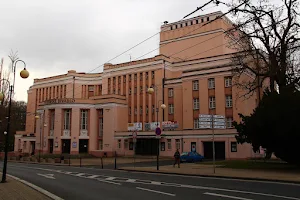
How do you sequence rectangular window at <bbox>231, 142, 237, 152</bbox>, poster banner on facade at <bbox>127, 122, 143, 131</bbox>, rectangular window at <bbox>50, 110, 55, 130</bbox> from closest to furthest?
rectangular window at <bbox>231, 142, 237, 152</bbox>, poster banner on facade at <bbox>127, 122, 143, 131</bbox>, rectangular window at <bbox>50, 110, 55, 130</bbox>

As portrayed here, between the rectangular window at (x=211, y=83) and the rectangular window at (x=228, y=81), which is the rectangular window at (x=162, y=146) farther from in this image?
the rectangular window at (x=228, y=81)

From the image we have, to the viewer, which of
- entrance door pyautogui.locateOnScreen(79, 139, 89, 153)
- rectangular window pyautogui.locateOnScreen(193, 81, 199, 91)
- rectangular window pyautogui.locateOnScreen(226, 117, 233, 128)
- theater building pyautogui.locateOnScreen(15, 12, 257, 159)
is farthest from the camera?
entrance door pyautogui.locateOnScreen(79, 139, 89, 153)

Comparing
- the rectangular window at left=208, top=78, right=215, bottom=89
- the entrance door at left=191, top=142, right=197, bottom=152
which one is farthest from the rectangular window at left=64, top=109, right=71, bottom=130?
the rectangular window at left=208, top=78, right=215, bottom=89

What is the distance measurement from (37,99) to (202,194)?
76.8 metres

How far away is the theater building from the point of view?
158ft

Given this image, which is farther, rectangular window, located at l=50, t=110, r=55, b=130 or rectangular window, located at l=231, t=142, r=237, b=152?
rectangular window, located at l=50, t=110, r=55, b=130

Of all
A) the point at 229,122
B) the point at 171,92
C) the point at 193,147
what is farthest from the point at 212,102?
the point at 171,92

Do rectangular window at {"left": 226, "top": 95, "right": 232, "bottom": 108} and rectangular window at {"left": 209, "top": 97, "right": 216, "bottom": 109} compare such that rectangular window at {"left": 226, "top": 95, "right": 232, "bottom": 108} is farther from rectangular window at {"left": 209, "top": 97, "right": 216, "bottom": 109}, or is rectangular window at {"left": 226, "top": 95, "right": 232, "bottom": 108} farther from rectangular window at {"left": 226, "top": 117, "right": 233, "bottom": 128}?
rectangular window at {"left": 209, "top": 97, "right": 216, "bottom": 109}

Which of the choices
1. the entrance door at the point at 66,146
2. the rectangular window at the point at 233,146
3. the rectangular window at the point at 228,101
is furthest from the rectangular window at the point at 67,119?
the rectangular window at the point at 233,146

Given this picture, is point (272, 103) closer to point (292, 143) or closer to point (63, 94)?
point (292, 143)

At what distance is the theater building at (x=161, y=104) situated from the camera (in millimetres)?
48125

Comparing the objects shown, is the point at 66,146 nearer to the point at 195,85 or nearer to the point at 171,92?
the point at 171,92

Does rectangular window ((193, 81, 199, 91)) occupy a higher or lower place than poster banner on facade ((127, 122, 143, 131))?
higher

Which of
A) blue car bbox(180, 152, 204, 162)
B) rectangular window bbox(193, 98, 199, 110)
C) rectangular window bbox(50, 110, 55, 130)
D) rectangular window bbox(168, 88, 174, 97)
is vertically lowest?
blue car bbox(180, 152, 204, 162)
